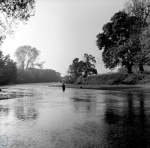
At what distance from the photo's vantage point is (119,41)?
56.2 metres

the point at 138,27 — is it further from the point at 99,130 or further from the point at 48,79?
the point at 48,79

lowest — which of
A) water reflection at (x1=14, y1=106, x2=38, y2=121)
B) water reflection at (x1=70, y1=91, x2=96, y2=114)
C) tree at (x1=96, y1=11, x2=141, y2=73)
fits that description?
water reflection at (x1=70, y1=91, x2=96, y2=114)

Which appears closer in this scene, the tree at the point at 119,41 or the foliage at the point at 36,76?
the tree at the point at 119,41

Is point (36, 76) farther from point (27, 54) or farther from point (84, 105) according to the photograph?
point (84, 105)

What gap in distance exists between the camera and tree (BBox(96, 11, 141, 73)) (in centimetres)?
5179

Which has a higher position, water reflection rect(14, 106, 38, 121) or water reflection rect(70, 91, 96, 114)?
water reflection rect(14, 106, 38, 121)

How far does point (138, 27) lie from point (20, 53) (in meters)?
77.0

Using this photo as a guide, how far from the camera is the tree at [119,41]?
5179 centimetres

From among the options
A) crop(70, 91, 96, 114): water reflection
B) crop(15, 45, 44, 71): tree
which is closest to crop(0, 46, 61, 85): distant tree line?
crop(15, 45, 44, 71): tree

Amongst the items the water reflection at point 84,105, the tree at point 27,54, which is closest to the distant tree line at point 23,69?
the tree at point 27,54

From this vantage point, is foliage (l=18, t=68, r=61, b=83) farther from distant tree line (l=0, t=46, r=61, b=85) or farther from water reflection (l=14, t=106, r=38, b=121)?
water reflection (l=14, t=106, r=38, b=121)

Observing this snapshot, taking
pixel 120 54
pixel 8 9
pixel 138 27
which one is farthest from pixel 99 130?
pixel 120 54

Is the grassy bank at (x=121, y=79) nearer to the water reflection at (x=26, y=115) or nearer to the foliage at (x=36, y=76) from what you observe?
the water reflection at (x=26, y=115)

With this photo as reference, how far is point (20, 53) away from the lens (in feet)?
372
